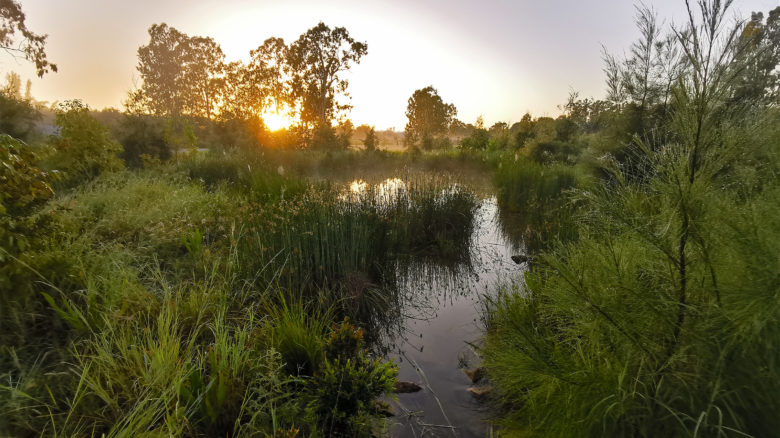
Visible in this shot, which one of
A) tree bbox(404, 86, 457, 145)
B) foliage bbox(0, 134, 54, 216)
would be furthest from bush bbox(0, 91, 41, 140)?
tree bbox(404, 86, 457, 145)

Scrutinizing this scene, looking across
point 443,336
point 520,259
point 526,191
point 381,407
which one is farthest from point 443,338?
point 526,191

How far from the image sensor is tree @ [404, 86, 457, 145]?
39.5m

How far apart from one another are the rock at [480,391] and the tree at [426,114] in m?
37.4

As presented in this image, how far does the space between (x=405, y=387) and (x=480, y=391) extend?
23.2 inches

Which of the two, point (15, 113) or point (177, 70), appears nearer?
point (15, 113)

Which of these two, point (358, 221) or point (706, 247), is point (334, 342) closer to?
point (706, 247)

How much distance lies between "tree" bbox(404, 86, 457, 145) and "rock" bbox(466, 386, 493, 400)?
3740 centimetres

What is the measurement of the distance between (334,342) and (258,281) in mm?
1562

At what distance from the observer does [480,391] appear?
8.58 ft


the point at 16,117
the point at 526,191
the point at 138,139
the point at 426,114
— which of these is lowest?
the point at 526,191

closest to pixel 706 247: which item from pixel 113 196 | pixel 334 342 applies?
pixel 334 342

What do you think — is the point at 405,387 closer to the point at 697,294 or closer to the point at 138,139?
the point at 697,294

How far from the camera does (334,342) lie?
7.31 ft

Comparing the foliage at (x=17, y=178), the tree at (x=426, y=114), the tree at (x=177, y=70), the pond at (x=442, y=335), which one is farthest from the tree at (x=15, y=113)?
the tree at (x=426, y=114)
